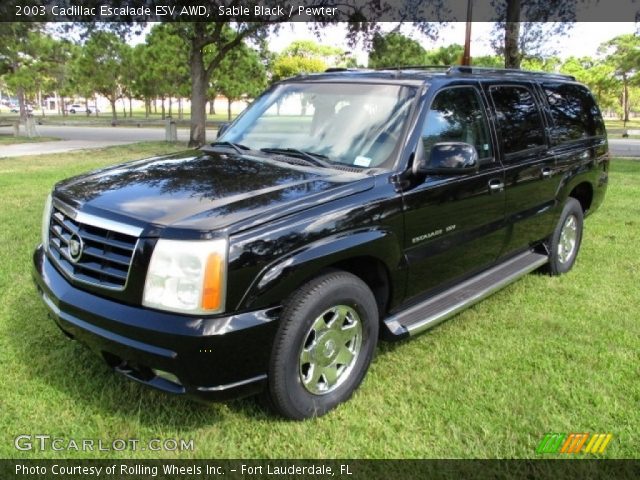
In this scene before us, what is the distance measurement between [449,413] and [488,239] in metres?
1.51

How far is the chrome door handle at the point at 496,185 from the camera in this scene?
12.9 feet

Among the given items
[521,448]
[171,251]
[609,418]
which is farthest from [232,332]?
A: [609,418]

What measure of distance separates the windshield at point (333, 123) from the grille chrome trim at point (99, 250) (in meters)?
1.39

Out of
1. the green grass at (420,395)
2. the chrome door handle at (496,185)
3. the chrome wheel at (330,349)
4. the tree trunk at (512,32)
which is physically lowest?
the green grass at (420,395)

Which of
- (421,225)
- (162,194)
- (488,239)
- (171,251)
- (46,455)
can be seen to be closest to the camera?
(171,251)

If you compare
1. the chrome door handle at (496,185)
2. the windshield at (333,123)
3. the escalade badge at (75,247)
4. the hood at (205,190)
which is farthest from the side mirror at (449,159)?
the escalade badge at (75,247)

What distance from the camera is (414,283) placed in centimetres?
351

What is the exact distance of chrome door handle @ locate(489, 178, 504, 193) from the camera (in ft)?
12.9

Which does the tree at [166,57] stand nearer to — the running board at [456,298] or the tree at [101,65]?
the tree at [101,65]

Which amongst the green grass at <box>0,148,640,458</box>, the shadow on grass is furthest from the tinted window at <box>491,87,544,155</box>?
the shadow on grass

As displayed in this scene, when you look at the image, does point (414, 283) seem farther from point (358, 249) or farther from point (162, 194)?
point (162, 194)

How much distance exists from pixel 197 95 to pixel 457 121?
53.4 ft

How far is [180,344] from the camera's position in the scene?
7.98 ft

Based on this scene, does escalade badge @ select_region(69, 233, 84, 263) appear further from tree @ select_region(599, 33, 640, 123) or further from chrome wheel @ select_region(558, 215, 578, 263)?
tree @ select_region(599, 33, 640, 123)
